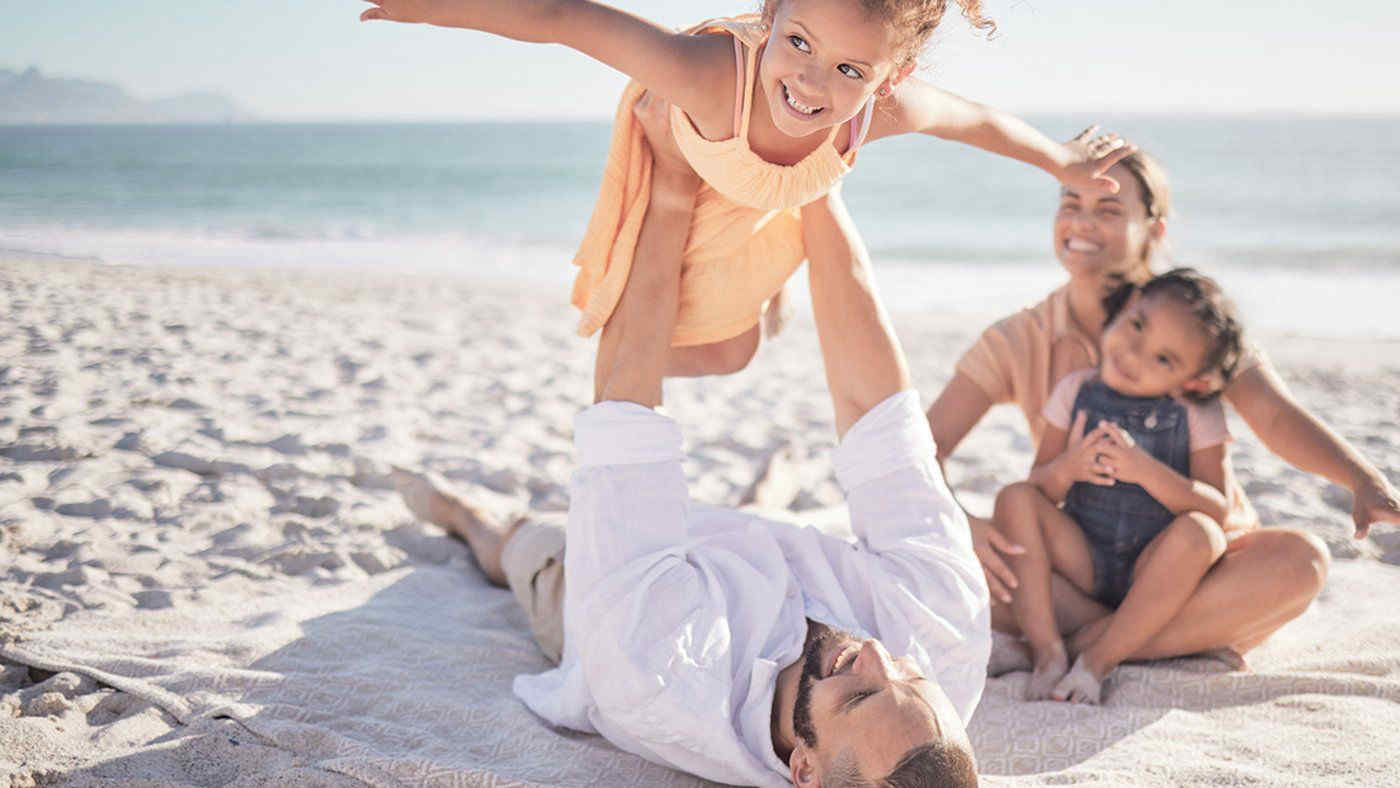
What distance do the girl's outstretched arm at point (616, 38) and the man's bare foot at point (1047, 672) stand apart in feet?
5.57

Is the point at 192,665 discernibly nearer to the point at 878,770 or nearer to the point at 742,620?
the point at 742,620

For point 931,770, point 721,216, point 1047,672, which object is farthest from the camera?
point 1047,672

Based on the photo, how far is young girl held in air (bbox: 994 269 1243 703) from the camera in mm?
2863

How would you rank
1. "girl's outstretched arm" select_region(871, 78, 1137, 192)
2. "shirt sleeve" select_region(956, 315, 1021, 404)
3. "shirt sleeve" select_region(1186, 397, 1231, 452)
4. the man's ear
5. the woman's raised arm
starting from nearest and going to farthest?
the man's ear → "girl's outstretched arm" select_region(871, 78, 1137, 192) → the woman's raised arm → "shirt sleeve" select_region(1186, 397, 1231, 452) → "shirt sleeve" select_region(956, 315, 1021, 404)

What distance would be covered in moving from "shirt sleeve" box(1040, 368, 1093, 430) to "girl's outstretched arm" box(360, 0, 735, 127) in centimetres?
144

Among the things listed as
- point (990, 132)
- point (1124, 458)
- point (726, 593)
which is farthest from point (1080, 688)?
point (990, 132)

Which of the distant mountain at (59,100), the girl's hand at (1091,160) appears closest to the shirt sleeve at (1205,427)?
the girl's hand at (1091,160)

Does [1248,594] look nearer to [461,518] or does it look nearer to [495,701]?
[495,701]

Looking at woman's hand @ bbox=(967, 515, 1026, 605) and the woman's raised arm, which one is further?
woman's hand @ bbox=(967, 515, 1026, 605)

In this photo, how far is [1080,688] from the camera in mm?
2803

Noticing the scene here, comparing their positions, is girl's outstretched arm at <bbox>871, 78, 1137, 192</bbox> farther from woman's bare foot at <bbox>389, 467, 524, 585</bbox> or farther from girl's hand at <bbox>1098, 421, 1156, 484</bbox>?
woman's bare foot at <bbox>389, 467, 524, 585</bbox>

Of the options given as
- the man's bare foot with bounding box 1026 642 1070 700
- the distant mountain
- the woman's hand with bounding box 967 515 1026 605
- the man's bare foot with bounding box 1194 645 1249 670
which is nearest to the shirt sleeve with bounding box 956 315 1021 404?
the woman's hand with bounding box 967 515 1026 605

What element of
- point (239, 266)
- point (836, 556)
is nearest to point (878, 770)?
point (836, 556)

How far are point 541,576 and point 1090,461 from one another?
5.28ft
